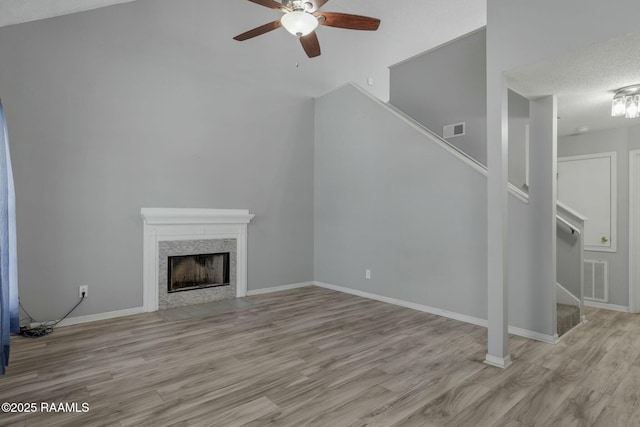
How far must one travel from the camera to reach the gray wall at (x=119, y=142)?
3.42 meters

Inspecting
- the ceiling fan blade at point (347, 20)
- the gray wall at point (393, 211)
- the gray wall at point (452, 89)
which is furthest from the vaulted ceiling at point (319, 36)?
the ceiling fan blade at point (347, 20)

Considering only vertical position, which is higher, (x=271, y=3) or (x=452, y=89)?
(x=452, y=89)

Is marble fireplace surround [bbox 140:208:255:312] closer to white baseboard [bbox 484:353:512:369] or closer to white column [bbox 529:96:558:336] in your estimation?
white baseboard [bbox 484:353:512:369]

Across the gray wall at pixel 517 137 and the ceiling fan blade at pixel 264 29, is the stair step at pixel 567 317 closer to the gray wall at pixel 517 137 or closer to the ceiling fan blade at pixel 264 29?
the gray wall at pixel 517 137

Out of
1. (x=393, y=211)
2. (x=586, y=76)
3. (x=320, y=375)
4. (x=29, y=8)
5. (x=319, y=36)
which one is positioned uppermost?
(x=319, y=36)

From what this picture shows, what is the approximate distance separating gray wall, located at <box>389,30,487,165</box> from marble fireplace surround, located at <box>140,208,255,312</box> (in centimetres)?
341

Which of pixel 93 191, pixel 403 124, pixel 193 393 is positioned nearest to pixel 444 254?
pixel 403 124

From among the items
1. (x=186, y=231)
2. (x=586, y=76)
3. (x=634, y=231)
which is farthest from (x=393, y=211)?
(x=634, y=231)

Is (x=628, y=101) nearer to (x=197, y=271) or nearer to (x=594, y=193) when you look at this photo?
(x=594, y=193)

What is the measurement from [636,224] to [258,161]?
503cm

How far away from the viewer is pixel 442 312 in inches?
156

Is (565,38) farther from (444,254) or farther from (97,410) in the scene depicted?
(97,410)

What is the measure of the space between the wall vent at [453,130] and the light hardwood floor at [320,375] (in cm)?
297

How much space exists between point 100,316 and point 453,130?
5399 mm
